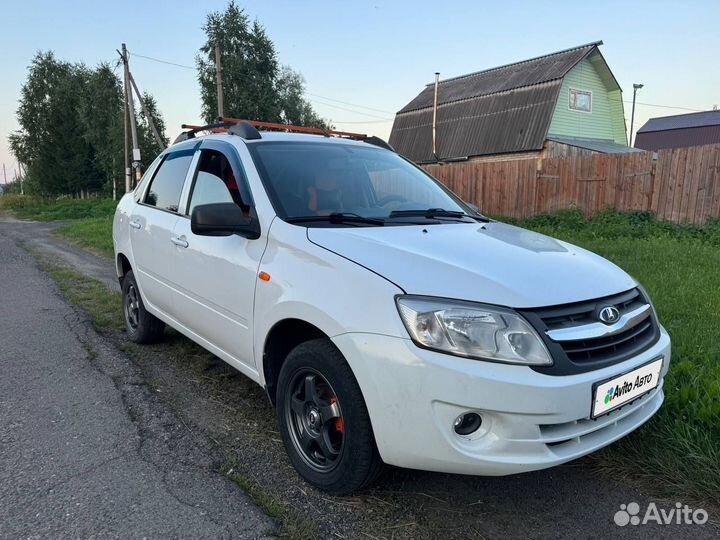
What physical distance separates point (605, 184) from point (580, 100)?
13807 mm

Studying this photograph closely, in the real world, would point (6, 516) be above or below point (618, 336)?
below

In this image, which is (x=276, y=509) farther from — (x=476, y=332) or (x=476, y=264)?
(x=476, y=264)

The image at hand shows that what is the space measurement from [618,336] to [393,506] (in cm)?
129

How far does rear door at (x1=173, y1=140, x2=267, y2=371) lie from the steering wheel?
0.82 metres

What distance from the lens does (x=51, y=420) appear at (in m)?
3.26

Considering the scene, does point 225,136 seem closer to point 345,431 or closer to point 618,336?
point 345,431

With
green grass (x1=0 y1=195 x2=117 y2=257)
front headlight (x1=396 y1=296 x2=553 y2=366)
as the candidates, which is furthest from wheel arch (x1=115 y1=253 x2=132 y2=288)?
green grass (x1=0 y1=195 x2=117 y2=257)

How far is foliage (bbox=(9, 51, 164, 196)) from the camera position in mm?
37969

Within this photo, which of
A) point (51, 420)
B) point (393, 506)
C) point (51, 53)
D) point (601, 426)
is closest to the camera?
point (601, 426)

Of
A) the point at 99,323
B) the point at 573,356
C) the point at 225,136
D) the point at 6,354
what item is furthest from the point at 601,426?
the point at 99,323

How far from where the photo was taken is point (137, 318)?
487 cm

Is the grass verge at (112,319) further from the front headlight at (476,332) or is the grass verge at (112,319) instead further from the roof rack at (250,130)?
the roof rack at (250,130)

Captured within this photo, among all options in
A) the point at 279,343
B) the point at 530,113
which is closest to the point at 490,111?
the point at 530,113

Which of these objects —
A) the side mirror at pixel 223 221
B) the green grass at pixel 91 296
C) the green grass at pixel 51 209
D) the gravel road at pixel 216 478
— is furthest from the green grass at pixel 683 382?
the green grass at pixel 51 209
